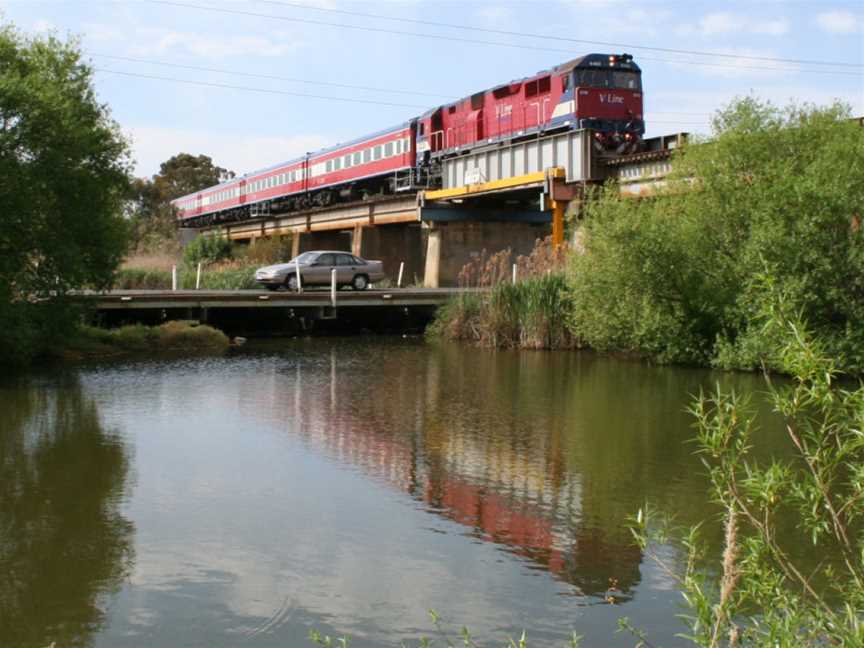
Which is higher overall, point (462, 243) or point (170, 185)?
point (170, 185)

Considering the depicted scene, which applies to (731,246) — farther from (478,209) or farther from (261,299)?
(478,209)

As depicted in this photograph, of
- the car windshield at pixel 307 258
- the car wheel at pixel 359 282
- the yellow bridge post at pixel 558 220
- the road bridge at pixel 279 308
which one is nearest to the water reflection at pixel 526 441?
the road bridge at pixel 279 308

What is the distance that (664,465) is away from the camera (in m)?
11.9

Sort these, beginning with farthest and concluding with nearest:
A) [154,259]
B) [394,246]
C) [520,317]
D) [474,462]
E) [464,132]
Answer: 1. [154,259]
2. [394,246]
3. [464,132]
4. [520,317]
5. [474,462]

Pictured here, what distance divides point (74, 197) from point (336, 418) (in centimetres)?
1004

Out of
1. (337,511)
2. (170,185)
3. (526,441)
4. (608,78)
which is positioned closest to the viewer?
(337,511)

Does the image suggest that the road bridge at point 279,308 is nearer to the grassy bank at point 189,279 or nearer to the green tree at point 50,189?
the green tree at point 50,189

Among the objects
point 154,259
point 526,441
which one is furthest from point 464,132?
point 154,259

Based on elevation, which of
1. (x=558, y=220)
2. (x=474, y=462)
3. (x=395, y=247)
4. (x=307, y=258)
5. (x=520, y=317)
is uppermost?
(x=395, y=247)

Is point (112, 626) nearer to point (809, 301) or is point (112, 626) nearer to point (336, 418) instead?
point (336, 418)

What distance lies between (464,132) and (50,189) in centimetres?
1752

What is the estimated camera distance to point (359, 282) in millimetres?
35500

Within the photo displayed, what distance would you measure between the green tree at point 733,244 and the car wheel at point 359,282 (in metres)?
12.7

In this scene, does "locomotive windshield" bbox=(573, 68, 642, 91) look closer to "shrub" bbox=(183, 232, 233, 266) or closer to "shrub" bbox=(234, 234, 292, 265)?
"shrub" bbox=(234, 234, 292, 265)
